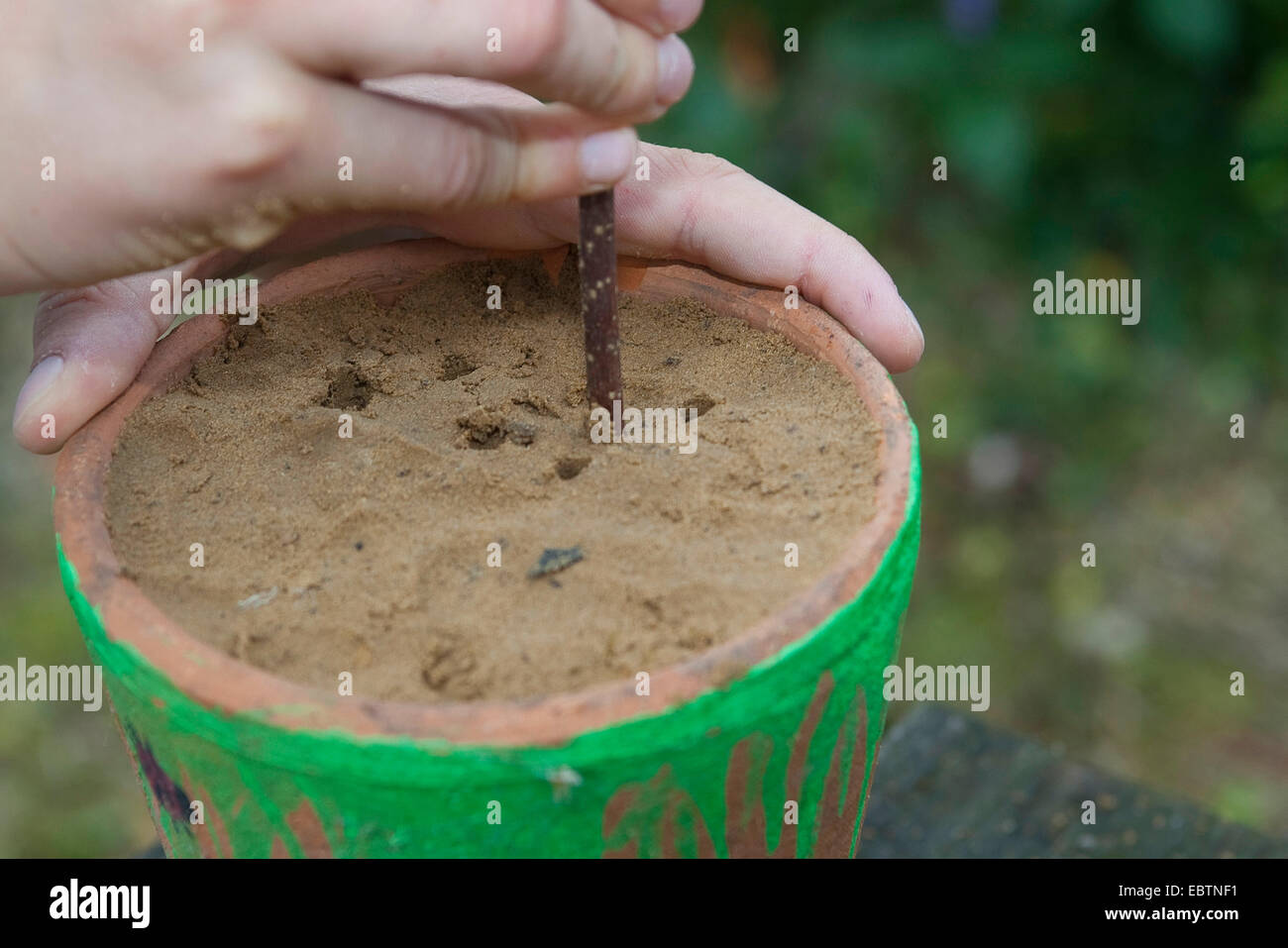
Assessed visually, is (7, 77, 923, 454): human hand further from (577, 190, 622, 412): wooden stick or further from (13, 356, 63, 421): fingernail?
(577, 190, 622, 412): wooden stick

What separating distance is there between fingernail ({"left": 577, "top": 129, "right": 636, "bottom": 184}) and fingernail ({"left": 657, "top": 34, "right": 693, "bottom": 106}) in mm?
55

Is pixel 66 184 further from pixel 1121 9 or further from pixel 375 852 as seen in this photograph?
pixel 1121 9

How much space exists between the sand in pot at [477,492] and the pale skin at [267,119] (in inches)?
7.8

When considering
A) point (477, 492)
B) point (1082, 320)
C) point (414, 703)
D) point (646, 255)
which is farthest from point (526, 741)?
point (1082, 320)

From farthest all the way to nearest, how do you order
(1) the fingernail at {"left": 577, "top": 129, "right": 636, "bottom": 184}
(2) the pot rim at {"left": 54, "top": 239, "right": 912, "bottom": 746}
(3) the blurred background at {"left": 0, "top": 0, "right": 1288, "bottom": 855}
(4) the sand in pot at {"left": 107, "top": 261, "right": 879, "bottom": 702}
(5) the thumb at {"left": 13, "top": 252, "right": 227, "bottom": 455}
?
(3) the blurred background at {"left": 0, "top": 0, "right": 1288, "bottom": 855}
(5) the thumb at {"left": 13, "top": 252, "right": 227, "bottom": 455}
(1) the fingernail at {"left": 577, "top": 129, "right": 636, "bottom": 184}
(4) the sand in pot at {"left": 107, "top": 261, "right": 879, "bottom": 702}
(2) the pot rim at {"left": 54, "top": 239, "right": 912, "bottom": 746}

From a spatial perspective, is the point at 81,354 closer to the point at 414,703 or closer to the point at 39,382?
the point at 39,382

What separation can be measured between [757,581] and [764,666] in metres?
0.11

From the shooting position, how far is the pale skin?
1078mm

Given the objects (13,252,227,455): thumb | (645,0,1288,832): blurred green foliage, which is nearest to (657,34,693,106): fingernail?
(13,252,227,455): thumb

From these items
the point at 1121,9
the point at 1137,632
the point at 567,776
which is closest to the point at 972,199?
the point at 1121,9

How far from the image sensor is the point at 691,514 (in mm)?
1262

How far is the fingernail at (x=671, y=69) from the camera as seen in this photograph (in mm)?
1216

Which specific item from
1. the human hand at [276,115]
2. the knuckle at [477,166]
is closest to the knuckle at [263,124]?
the human hand at [276,115]

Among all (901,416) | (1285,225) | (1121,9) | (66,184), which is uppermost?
Answer: (1121,9)
